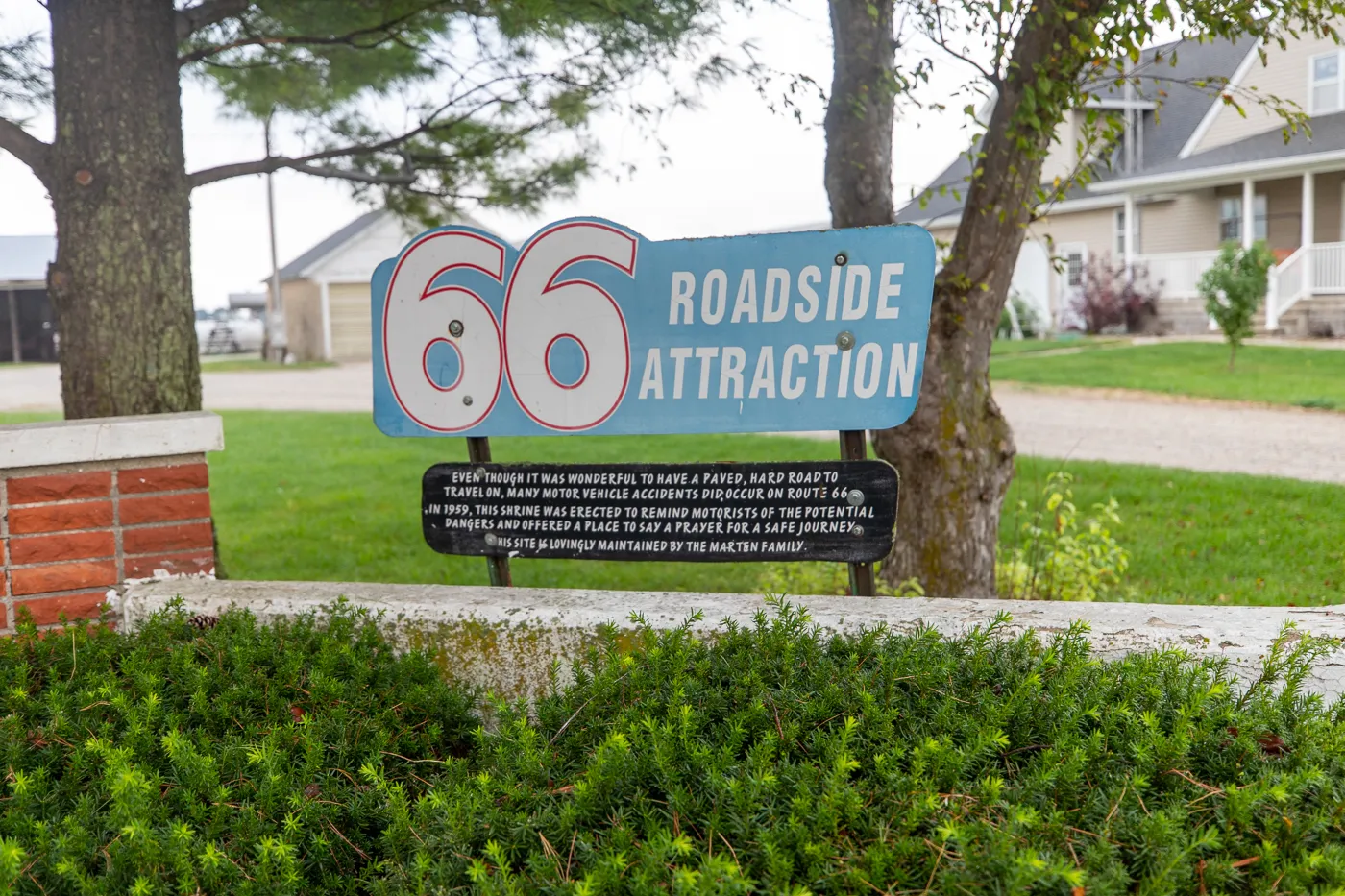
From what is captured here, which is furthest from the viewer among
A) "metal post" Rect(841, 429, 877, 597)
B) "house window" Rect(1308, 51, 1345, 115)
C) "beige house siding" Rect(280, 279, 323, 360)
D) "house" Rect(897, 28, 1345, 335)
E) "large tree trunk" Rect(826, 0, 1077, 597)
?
"beige house siding" Rect(280, 279, 323, 360)

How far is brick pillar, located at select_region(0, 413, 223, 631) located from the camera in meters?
3.39

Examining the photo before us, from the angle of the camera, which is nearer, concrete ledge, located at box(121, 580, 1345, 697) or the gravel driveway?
concrete ledge, located at box(121, 580, 1345, 697)

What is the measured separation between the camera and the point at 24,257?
35531mm

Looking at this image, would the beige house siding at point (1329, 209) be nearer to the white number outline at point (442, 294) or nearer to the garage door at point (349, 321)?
the white number outline at point (442, 294)

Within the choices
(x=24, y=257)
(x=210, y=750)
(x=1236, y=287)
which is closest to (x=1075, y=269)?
(x=1236, y=287)

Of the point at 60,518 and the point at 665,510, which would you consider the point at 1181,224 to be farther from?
the point at 60,518

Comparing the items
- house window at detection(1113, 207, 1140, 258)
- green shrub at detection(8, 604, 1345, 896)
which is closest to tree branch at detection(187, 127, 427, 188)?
green shrub at detection(8, 604, 1345, 896)

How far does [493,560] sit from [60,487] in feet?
4.43

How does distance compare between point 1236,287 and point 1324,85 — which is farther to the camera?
point 1324,85

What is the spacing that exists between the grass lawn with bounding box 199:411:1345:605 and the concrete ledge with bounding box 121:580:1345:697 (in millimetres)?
2532

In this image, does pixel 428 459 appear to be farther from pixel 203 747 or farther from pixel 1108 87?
pixel 203 747

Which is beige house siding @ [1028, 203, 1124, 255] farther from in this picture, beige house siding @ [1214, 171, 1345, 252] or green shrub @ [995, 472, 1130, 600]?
green shrub @ [995, 472, 1130, 600]

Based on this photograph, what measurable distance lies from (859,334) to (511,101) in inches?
119

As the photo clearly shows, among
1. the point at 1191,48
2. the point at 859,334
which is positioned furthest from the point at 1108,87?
the point at 1191,48
